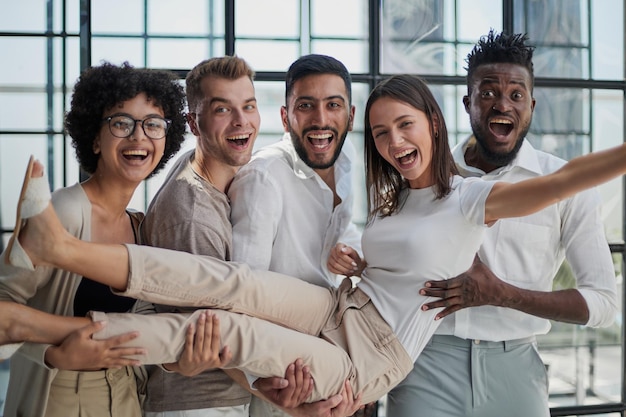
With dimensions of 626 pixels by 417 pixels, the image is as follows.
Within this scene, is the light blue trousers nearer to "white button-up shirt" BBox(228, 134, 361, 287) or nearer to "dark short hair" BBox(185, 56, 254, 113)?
"white button-up shirt" BBox(228, 134, 361, 287)

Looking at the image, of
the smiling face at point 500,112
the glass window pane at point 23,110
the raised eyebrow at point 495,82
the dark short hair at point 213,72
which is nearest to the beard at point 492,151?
the smiling face at point 500,112

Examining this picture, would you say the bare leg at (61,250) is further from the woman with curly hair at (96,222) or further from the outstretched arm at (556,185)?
the outstretched arm at (556,185)

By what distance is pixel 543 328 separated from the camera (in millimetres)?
2611

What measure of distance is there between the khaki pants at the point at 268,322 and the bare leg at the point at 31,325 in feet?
0.29

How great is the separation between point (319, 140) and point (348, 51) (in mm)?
1042

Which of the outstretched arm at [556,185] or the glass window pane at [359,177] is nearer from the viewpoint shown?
the outstretched arm at [556,185]

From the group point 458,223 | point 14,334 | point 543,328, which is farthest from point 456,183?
point 14,334

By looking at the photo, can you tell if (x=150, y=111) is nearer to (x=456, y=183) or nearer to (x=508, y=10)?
(x=456, y=183)

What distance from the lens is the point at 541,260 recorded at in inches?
102

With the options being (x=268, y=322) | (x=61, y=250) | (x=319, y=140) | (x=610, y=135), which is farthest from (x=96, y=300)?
(x=610, y=135)

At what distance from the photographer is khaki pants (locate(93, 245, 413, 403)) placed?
2.05 meters

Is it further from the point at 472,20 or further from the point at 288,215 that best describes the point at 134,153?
the point at 472,20

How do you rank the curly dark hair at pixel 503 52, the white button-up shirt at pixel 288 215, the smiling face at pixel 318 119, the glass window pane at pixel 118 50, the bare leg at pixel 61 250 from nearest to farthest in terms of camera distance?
the bare leg at pixel 61 250
the white button-up shirt at pixel 288 215
the smiling face at pixel 318 119
the curly dark hair at pixel 503 52
the glass window pane at pixel 118 50

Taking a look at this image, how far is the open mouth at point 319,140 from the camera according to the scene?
259 centimetres
